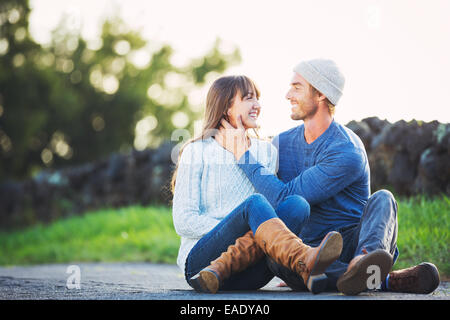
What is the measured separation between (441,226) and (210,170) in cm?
289

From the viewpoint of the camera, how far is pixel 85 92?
92.4 feet

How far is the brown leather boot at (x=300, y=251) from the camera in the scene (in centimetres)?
292

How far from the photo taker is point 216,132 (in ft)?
12.6

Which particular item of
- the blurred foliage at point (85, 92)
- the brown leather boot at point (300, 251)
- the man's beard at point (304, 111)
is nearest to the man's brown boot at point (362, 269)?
the brown leather boot at point (300, 251)

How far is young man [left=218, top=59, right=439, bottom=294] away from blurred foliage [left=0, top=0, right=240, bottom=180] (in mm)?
21546

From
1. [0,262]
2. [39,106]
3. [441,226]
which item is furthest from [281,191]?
[39,106]

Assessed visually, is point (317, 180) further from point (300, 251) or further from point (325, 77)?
point (325, 77)

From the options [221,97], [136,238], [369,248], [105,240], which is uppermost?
[221,97]

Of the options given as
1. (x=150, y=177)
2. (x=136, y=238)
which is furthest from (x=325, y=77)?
(x=150, y=177)

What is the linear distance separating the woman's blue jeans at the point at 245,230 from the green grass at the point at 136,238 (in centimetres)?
211

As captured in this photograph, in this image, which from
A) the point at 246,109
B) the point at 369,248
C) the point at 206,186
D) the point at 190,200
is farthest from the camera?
the point at 246,109

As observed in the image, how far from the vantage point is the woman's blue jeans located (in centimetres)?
325

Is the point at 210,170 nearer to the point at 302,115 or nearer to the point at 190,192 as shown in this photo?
the point at 190,192

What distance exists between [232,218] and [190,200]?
0.32 m
